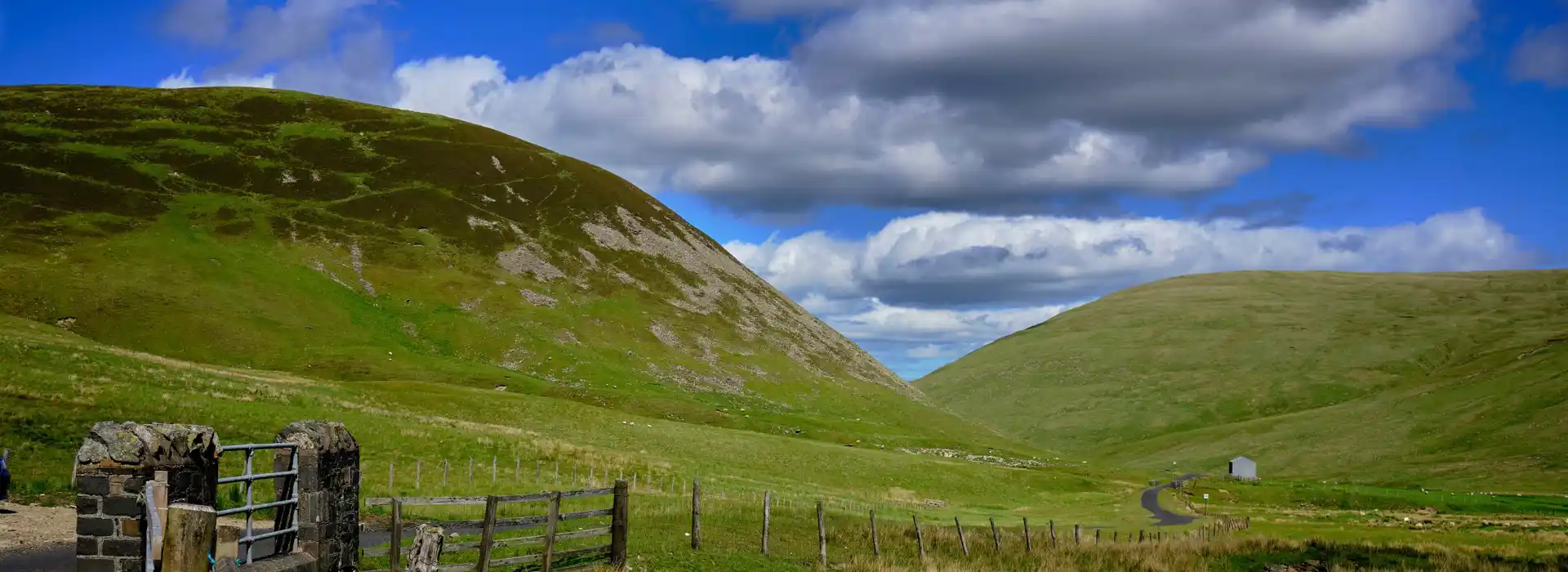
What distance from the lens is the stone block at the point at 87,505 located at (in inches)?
486

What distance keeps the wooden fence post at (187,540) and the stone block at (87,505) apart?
5.13 meters

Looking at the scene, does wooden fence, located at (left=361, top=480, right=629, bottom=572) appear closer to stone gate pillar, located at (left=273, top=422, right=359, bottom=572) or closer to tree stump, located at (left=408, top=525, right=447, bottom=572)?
stone gate pillar, located at (left=273, top=422, right=359, bottom=572)

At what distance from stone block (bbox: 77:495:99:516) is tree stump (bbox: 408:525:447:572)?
3.73 meters

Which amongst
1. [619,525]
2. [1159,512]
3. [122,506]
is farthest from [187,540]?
[1159,512]

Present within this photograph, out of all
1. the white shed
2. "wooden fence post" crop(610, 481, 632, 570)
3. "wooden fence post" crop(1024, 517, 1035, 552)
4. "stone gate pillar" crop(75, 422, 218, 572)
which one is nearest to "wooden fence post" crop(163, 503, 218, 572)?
"stone gate pillar" crop(75, 422, 218, 572)

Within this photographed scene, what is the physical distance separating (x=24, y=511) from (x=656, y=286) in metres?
136

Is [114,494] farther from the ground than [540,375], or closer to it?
farther from the ground

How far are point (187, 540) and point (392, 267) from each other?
140298 millimetres

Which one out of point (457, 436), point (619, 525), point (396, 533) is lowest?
point (457, 436)

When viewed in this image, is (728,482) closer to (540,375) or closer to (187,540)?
(187,540)

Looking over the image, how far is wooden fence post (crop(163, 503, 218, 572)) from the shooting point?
27.4 feet

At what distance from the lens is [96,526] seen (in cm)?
1247

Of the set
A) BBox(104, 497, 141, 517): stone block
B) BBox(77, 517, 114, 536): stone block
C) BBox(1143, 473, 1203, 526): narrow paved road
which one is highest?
BBox(104, 497, 141, 517): stone block

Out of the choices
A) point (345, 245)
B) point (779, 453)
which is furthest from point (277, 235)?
point (779, 453)
